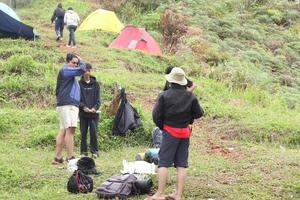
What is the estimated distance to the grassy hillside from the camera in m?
8.62

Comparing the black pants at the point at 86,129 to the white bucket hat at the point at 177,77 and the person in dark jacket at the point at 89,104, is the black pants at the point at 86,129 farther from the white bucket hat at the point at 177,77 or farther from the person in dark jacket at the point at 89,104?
the white bucket hat at the point at 177,77

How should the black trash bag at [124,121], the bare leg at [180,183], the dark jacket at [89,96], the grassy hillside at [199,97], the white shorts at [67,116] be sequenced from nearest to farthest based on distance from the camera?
the bare leg at [180,183]
the grassy hillside at [199,97]
the white shorts at [67,116]
the dark jacket at [89,96]
the black trash bag at [124,121]

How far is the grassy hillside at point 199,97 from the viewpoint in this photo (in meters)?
8.62

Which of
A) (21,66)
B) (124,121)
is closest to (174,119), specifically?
(124,121)

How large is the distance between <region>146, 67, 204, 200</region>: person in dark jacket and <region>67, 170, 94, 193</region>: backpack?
95cm

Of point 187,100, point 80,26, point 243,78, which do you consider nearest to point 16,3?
point 80,26

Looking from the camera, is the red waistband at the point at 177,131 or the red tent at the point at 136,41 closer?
the red waistband at the point at 177,131

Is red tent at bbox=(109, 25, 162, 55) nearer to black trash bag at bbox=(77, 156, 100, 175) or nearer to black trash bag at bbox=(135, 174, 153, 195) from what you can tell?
black trash bag at bbox=(77, 156, 100, 175)

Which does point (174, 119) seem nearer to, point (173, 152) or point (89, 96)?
point (173, 152)

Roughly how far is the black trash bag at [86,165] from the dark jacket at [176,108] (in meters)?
1.76

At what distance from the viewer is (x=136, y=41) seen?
20.5 m

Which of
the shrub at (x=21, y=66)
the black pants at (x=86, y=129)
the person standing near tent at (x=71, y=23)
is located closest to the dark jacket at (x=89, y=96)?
the black pants at (x=86, y=129)

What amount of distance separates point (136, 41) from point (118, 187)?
13347 mm

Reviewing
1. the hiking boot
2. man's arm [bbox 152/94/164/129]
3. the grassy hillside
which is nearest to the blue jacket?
the hiking boot
